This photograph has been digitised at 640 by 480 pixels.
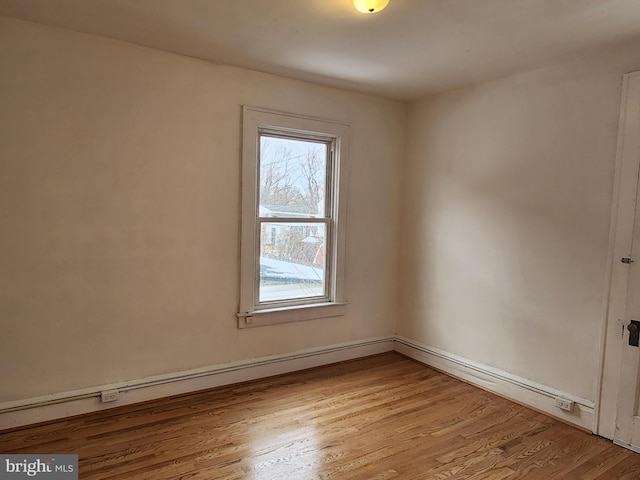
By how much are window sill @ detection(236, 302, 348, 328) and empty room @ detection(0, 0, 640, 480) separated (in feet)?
0.08

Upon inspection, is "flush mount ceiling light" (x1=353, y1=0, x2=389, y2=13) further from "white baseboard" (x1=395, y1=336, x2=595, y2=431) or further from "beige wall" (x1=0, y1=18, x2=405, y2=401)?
"white baseboard" (x1=395, y1=336, x2=595, y2=431)

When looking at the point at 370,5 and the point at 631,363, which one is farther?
the point at 631,363

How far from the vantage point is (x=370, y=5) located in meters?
2.05

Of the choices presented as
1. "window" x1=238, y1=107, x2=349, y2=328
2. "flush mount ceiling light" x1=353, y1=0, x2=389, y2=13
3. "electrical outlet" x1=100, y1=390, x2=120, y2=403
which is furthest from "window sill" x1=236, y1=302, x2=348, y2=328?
"flush mount ceiling light" x1=353, y1=0, x2=389, y2=13

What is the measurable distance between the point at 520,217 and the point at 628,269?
790 mm

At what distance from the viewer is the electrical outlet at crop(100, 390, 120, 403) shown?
2.81 metres

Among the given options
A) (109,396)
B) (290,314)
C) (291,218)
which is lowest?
(109,396)

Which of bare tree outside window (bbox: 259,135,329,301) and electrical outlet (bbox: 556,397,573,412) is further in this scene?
bare tree outside window (bbox: 259,135,329,301)

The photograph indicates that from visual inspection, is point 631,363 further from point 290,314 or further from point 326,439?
point 290,314

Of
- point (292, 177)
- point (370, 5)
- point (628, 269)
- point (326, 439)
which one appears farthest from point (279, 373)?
point (370, 5)

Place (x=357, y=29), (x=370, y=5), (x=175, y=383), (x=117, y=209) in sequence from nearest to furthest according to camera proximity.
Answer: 1. (x=370, y=5)
2. (x=357, y=29)
3. (x=117, y=209)
4. (x=175, y=383)

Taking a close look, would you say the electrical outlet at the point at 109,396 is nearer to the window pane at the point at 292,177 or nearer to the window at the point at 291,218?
the window at the point at 291,218

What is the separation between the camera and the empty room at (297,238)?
2.39m

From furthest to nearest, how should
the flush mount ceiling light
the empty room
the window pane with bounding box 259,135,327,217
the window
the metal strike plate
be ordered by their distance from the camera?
the window pane with bounding box 259,135,327,217 < the window < the metal strike plate < the empty room < the flush mount ceiling light
